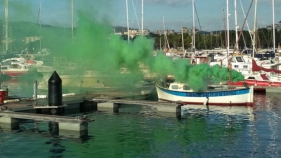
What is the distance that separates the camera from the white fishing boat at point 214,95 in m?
44.3

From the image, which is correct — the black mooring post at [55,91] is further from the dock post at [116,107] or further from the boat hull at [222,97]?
the boat hull at [222,97]

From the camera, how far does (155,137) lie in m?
28.2

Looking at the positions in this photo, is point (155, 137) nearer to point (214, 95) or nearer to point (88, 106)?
point (88, 106)

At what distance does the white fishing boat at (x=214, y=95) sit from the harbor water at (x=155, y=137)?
5067 millimetres

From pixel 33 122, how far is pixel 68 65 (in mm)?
13762

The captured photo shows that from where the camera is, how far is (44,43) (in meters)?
45.8

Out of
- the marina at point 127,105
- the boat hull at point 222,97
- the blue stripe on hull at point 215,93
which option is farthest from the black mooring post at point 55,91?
the boat hull at point 222,97

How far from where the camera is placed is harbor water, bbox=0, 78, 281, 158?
954 inches

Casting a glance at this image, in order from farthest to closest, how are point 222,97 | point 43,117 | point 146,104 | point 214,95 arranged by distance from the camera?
point 214,95 → point 222,97 → point 146,104 → point 43,117

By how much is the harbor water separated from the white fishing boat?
5067mm

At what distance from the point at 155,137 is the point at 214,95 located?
59.2ft

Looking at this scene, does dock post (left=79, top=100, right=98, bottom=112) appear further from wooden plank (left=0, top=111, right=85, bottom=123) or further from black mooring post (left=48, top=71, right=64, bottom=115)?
wooden plank (left=0, top=111, right=85, bottom=123)

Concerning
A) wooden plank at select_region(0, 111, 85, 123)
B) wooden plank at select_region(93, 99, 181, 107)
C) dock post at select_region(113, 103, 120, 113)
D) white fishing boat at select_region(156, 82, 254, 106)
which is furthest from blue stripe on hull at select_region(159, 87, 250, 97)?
wooden plank at select_region(0, 111, 85, 123)

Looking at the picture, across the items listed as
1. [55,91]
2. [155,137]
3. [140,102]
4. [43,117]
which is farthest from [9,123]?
[140,102]
